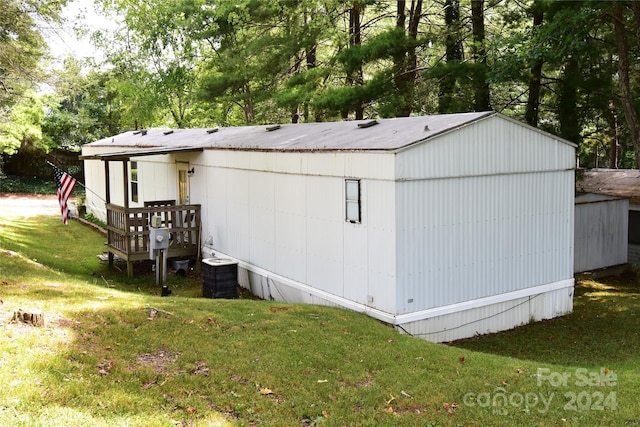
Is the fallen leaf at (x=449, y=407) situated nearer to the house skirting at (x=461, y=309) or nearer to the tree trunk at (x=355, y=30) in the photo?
the house skirting at (x=461, y=309)

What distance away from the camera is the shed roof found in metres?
17.1

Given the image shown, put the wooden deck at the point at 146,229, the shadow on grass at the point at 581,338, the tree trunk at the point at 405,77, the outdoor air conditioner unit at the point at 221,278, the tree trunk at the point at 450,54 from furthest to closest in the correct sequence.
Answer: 1. the tree trunk at the point at 405,77
2. the tree trunk at the point at 450,54
3. the wooden deck at the point at 146,229
4. the outdoor air conditioner unit at the point at 221,278
5. the shadow on grass at the point at 581,338

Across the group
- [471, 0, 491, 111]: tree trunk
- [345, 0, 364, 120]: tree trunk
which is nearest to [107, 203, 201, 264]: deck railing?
[471, 0, 491, 111]: tree trunk

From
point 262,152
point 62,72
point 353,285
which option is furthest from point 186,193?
point 353,285

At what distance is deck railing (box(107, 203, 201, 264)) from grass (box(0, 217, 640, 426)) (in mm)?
3363

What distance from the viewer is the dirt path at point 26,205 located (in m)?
23.8

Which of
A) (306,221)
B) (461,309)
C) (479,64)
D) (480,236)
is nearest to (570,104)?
(479,64)

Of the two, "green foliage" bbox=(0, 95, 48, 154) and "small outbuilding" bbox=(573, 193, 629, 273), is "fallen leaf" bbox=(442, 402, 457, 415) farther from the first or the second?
"green foliage" bbox=(0, 95, 48, 154)

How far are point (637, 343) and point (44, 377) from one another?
8.68 meters

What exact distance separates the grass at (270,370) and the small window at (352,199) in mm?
1484

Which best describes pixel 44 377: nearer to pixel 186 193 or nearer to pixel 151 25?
pixel 186 193

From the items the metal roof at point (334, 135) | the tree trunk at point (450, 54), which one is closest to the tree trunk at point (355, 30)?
the tree trunk at point (450, 54)

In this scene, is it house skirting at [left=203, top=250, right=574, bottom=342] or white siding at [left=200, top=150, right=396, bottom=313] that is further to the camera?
house skirting at [left=203, top=250, right=574, bottom=342]

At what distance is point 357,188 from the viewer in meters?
9.37
